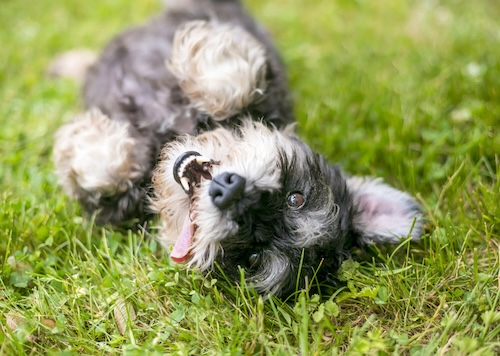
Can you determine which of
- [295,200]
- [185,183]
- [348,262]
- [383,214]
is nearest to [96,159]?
[185,183]

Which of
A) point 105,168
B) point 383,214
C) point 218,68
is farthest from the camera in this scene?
point 218,68

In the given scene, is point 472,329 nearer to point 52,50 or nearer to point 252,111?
point 252,111

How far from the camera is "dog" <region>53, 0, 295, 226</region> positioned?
3217 mm

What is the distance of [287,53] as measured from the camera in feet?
17.2

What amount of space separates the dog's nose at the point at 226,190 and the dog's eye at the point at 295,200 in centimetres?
36

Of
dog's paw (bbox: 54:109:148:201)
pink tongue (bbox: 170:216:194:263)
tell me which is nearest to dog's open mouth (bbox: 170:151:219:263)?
pink tongue (bbox: 170:216:194:263)

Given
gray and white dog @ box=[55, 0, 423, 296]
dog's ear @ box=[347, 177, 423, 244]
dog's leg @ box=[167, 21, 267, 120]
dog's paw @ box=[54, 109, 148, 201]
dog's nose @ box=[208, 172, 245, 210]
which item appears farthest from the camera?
dog's leg @ box=[167, 21, 267, 120]

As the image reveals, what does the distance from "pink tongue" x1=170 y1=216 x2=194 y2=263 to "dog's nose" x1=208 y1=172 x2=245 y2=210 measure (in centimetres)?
33

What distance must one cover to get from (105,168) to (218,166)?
0.84 meters

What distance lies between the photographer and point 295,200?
2.74m

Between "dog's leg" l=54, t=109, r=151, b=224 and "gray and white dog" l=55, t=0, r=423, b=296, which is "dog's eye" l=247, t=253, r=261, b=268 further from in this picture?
"dog's leg" l=54, t=109, r=151, b=224

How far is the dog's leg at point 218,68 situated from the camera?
325 cm

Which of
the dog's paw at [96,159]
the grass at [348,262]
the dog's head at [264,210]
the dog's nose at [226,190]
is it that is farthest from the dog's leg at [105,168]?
the dog's nose at [226,190]

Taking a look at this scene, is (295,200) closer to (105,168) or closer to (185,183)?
(185,183)
